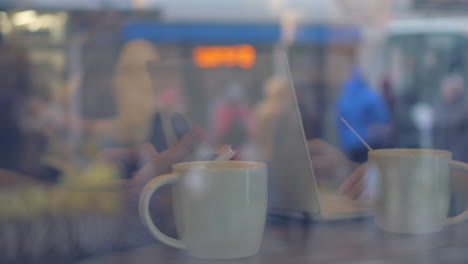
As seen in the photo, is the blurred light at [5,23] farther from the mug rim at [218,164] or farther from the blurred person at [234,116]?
the mug rim at [218,164]

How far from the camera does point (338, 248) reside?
532 mm

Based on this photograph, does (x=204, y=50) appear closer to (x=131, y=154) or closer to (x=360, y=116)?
(x=360, y=116)

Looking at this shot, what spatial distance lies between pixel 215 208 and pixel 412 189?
0.73 feet

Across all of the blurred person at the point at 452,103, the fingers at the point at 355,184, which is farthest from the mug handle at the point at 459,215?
the blurred person at the point at 452,103

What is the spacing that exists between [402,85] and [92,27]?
1.45m

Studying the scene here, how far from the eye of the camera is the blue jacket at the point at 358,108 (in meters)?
0.92

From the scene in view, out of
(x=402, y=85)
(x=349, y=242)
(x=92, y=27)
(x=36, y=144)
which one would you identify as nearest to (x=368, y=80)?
(x=402, y=85)

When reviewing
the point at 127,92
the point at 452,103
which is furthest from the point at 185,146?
the point at 452,103

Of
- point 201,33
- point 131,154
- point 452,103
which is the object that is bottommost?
point 452,103

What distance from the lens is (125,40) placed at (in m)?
2.27

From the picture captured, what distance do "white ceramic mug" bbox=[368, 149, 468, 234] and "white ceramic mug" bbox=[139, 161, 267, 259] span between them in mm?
154

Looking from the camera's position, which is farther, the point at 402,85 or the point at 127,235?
the point at 402,85

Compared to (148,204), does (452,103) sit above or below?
below

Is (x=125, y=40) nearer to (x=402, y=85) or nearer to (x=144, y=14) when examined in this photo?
(x=144, y=14)
